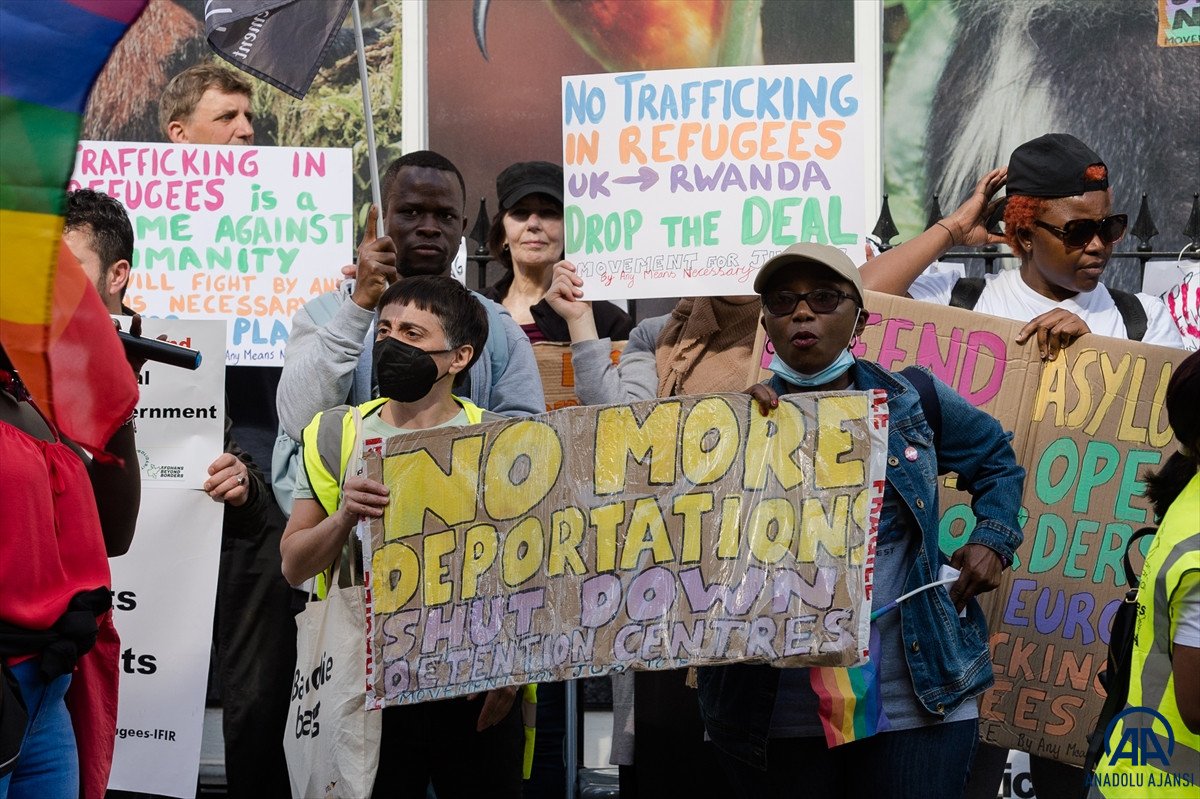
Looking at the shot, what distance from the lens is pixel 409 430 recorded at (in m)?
4.07

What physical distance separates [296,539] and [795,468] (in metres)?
1.24

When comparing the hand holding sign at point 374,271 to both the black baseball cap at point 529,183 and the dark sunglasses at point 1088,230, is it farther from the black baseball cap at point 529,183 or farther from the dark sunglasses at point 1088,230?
the dark sunglasses at point 1088,230

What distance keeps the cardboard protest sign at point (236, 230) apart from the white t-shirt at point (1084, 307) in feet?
6.85

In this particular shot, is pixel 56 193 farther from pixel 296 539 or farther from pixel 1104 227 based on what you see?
pixel 1104 227

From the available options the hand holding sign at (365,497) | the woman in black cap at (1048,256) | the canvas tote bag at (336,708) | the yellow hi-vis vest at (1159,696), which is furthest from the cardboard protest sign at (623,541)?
the woman in black cap at (1048,256)

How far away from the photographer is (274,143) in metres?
7.73

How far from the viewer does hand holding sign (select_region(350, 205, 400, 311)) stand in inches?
174

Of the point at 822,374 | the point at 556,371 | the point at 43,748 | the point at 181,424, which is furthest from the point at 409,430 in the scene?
the point at 556,371

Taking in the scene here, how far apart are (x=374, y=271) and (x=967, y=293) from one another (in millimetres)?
1844

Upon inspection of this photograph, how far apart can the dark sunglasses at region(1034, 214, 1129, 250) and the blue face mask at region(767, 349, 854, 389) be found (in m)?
1.27

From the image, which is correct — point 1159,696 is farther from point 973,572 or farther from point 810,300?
point 810,300

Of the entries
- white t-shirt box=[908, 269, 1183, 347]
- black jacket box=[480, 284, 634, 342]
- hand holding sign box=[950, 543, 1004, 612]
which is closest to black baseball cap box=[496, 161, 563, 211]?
black jacket box=[480, 284, 634, 342]

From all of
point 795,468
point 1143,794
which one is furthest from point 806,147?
point 1143,794

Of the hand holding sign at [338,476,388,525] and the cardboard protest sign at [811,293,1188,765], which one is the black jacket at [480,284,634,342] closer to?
the cardboard protest sign at [811,293,1188,765]
